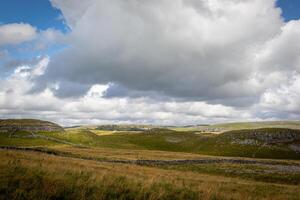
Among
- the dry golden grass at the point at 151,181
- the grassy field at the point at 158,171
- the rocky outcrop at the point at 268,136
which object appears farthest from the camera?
the rocky outcrop at the point at 268,136

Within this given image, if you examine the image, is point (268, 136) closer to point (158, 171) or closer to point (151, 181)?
point (158, 171)

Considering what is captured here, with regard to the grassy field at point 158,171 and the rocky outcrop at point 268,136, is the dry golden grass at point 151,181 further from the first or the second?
the rocky outcrop at point 268,136

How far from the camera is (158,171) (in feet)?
144

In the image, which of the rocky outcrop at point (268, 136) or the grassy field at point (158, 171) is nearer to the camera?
the grassy field at point (158, 171)

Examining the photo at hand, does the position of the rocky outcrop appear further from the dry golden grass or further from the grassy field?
the dry golden grass

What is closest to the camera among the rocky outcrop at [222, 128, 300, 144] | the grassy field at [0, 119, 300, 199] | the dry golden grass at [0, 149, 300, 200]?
the grassy field at [0, 119, 300, 199]

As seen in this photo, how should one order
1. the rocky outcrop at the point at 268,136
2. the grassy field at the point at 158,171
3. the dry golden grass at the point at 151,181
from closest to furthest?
1. the grassy field at the point at 158,171
2. the dry golden grass at the point at 151,181
3. the rocky outcrop at the point at 268,136

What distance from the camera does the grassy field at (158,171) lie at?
34.6 ft

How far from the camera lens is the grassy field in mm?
10547

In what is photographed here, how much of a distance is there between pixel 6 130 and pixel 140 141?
78547mm

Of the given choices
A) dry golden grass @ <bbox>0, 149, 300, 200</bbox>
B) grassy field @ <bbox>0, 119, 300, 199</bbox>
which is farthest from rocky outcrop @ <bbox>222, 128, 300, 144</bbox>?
dry golden grass @ <bbox>0, 149, 300, 200</bbox>

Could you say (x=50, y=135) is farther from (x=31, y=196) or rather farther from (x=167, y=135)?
(x=31, y=196)

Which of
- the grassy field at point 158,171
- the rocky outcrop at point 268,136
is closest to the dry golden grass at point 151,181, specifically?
the grassy field at point 158,171

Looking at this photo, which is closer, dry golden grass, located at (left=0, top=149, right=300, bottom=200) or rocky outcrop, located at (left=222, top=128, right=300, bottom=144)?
dry golden grass, located at (left=0, top=149, right=300, bottom=200)
